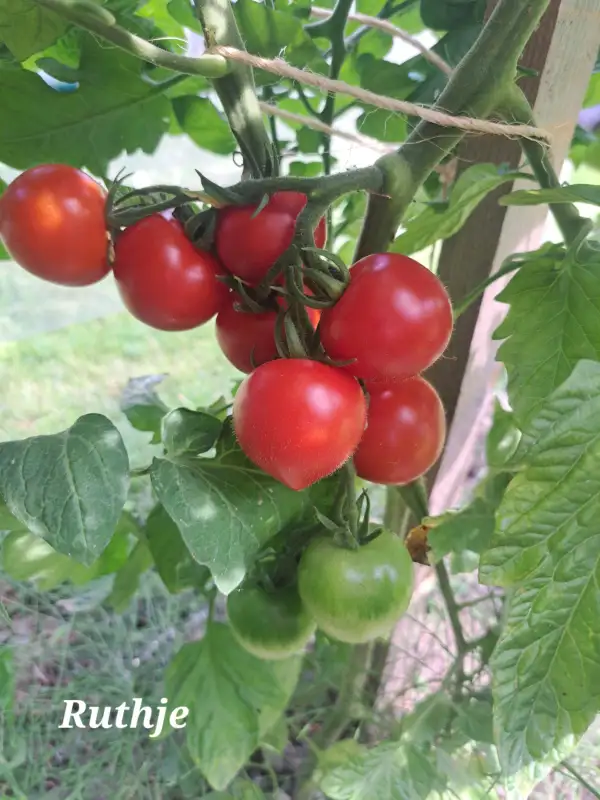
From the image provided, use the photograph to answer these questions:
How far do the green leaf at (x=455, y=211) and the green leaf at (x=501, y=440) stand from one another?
0.19 meters

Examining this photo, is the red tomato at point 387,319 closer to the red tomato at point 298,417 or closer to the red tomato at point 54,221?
the red tomato at point 298,417

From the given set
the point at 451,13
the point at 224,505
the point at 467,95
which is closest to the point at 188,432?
the point at 224,505

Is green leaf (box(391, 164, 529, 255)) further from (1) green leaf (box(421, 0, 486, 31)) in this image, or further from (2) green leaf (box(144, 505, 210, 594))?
(2) green leaf (box(144, 505, 210, 594))

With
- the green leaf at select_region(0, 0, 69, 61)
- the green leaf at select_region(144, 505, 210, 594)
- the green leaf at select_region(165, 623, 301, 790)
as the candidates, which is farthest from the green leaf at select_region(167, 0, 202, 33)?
the green leaf at select_region(165, 623, 301, 790)

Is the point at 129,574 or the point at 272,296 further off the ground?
the point at 272,296

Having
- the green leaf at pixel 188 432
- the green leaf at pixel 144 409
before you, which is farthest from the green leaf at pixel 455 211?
the green leaf at pixel 144 409

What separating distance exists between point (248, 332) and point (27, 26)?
0.77 feet

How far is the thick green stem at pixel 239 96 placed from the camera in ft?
1.24

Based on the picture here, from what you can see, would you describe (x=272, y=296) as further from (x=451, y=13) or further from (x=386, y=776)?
(x=386, y=776)

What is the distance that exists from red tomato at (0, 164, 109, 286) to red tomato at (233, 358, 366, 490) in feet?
0.43

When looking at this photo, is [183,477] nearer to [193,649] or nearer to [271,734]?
[193,649]

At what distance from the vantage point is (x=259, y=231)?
39cm

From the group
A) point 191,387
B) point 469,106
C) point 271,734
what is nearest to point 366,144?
point 469,106

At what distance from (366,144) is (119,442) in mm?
257
